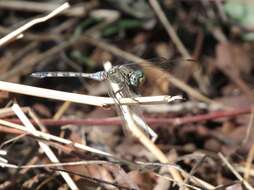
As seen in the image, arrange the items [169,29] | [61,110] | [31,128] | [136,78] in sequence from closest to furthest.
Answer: [31,128] < [136,78] < [61,110] < [169,29]

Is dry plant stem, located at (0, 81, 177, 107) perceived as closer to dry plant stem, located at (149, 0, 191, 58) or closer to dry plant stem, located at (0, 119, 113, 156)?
dry plant stem, located at (0, 119, 113, 156)

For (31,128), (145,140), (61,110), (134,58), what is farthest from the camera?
(134,58)

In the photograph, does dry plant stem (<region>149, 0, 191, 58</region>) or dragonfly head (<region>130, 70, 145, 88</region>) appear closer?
dragonfly head (<region>130, 70, 145, 88</region>)

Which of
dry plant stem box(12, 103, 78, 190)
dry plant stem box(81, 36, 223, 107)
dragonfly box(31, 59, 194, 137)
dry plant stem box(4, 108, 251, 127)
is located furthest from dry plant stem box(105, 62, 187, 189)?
dry plant stem box(81, 36, 223, 107)

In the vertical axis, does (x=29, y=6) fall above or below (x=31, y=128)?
above

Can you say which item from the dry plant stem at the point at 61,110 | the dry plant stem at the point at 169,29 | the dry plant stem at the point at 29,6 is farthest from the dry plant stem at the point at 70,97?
the dry plant stem at the point at 29,6

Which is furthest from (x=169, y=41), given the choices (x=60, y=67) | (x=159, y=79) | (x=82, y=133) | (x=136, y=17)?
(x=82, y=133)

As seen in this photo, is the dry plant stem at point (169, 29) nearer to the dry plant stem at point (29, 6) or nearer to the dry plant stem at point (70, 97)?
the dry plant stem at point (29, 6)

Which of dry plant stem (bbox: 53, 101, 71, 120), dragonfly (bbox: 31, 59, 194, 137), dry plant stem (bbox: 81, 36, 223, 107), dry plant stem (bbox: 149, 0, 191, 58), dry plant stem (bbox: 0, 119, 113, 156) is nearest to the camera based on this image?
dry plant stem (bbox: 0, 119, 113, 156)

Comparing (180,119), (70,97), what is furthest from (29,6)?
(70,97)

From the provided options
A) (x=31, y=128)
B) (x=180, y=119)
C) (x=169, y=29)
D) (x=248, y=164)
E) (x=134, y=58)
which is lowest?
(x=248, y=164)

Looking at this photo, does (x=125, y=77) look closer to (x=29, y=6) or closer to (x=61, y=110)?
(x=61, y=110)

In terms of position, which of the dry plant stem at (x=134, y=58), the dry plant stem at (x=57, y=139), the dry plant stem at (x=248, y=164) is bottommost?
the dry plant stem at (x=248, y=164)
